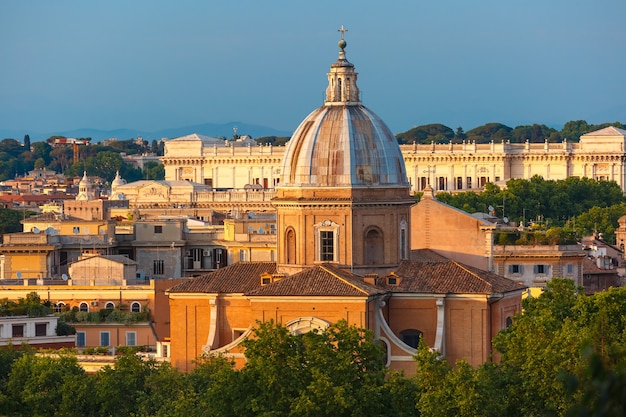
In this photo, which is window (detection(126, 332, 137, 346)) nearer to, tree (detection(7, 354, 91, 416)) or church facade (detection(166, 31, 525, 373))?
church facade (detection(166, 31, 525, 373))

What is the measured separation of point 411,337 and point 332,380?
29.7 feet

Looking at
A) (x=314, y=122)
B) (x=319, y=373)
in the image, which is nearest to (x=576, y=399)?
(x=319, y=373)

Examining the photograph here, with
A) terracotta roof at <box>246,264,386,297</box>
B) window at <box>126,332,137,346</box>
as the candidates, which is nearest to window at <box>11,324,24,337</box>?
window at <box>126,332,137,346</box>

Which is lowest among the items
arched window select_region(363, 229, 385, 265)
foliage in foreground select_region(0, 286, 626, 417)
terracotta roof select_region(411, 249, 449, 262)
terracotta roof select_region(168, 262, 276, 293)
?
foliage in foreground select_region(0, 286, 626, 417)

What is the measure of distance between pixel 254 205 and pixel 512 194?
13161 mm

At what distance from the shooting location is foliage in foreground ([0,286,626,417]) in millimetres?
41844

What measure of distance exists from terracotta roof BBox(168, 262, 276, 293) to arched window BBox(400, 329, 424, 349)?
128 inches

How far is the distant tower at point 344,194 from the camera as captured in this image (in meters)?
51.6

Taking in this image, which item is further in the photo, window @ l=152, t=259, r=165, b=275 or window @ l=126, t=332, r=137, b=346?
window @ l=152, t=259, r=165, b=275

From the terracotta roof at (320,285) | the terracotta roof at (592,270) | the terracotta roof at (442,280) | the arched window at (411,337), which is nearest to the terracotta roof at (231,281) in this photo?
the terracotta roof at (320,285)

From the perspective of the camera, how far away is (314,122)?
171ft

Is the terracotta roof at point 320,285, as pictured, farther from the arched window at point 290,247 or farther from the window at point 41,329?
the window at point 41,329

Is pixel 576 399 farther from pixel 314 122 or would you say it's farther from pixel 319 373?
pixel 314 122

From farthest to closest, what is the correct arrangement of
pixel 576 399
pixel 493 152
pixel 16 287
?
pixel 493 152, pixel 16 287, pixel 576 399
